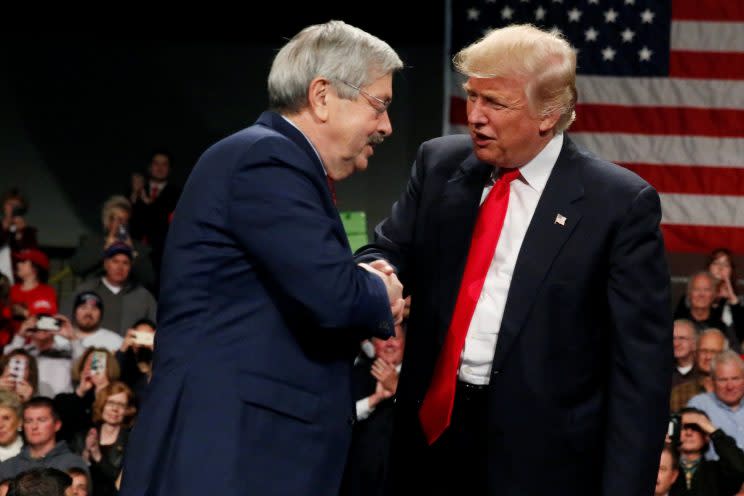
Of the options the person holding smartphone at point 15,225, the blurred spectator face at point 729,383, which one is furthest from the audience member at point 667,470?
the person holding smartphone at point 15,225

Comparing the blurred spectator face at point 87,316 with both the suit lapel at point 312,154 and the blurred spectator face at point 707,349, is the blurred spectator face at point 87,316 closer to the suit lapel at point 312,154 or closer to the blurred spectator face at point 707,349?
the blurred spectator face at point 707,349

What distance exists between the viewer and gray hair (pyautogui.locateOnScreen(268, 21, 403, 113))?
2.53 metres

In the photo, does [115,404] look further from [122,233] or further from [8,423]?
[122,233]

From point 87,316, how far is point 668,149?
13.2 feet

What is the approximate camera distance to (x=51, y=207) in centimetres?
1079

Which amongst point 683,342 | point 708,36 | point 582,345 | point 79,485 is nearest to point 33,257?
point 79,485

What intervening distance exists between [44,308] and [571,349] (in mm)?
6170

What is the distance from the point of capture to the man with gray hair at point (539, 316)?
2818mm

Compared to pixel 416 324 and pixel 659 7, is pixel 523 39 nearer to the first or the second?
pixel 416 324

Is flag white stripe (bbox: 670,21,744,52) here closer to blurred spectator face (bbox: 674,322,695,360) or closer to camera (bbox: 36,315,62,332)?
blurred spectator face (bbox: 674,322,695,360)

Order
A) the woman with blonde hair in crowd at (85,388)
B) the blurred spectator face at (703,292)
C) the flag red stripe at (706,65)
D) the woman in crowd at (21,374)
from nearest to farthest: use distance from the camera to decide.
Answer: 1. the woman with blonde hair in crowd at (85,388)
2. the woman in crowd at (21,374)
3. the blurred spectator face at (703,292)
4. the flag red stripe at (706,65)

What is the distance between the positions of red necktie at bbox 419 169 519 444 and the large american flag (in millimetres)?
6142

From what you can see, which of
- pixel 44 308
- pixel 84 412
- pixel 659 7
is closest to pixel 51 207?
pixel 44 308

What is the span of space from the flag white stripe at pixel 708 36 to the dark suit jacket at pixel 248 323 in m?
6.89
